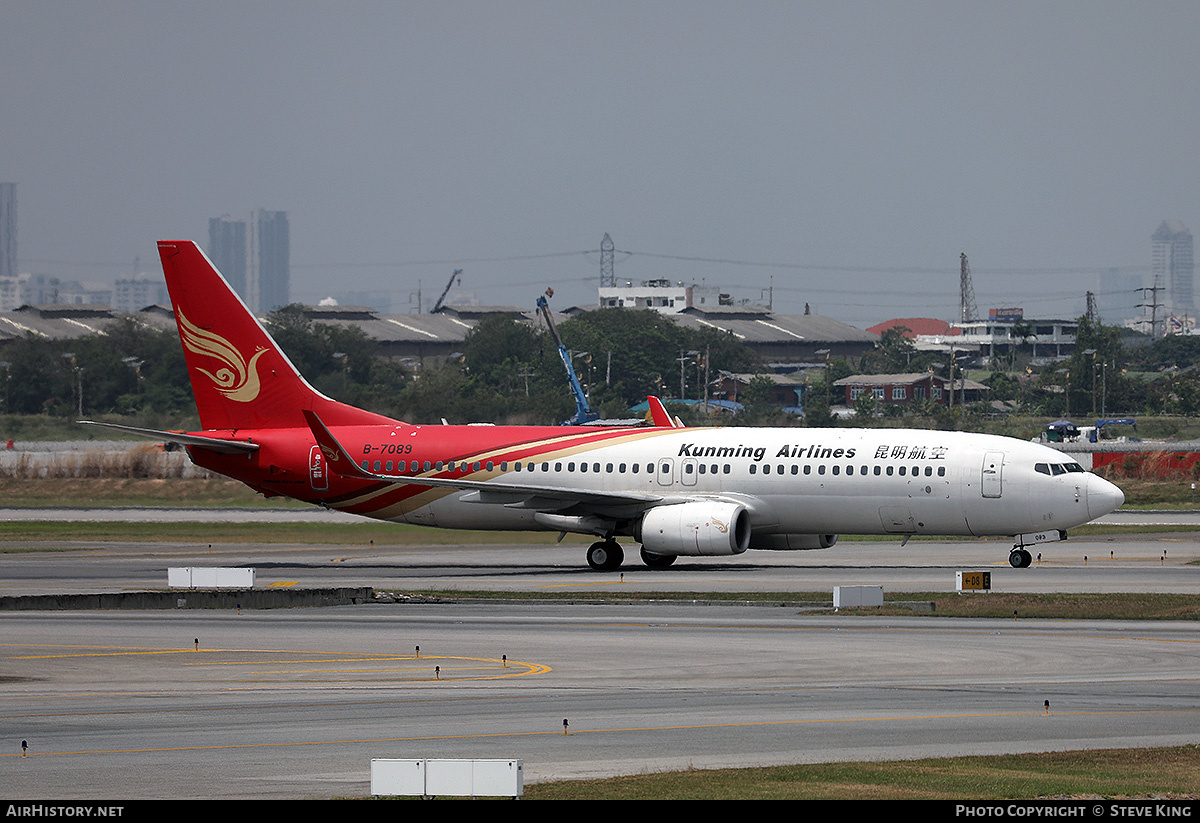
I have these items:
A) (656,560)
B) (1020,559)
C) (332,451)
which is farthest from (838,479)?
(332,451)

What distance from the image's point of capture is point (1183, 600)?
39375 mm

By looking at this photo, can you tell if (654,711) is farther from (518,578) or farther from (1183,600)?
(518,578)

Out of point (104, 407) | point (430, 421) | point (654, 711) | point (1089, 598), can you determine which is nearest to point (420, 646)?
point (654, 711)

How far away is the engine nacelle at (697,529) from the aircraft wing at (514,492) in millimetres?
1193

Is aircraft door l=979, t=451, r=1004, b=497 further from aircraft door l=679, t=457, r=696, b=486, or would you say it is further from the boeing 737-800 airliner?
aircraft door l=679, t=457, r=696, b=486

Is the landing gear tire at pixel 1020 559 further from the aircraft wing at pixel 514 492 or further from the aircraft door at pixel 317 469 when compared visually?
the aircraft door at pixel 317 469

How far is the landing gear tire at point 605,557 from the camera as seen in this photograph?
5197cm

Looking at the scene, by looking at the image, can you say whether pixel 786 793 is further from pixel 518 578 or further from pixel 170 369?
pixel 170 369

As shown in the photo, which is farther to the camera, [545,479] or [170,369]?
[170,369]

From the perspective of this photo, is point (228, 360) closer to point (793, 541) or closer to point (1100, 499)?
point (793, 541)

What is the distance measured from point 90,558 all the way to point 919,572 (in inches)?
1137

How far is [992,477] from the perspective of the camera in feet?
165

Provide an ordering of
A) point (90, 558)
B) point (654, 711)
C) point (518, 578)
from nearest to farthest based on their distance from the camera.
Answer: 1. point (654, 711)
2. point (518, 578)
3. point (90, 558)
